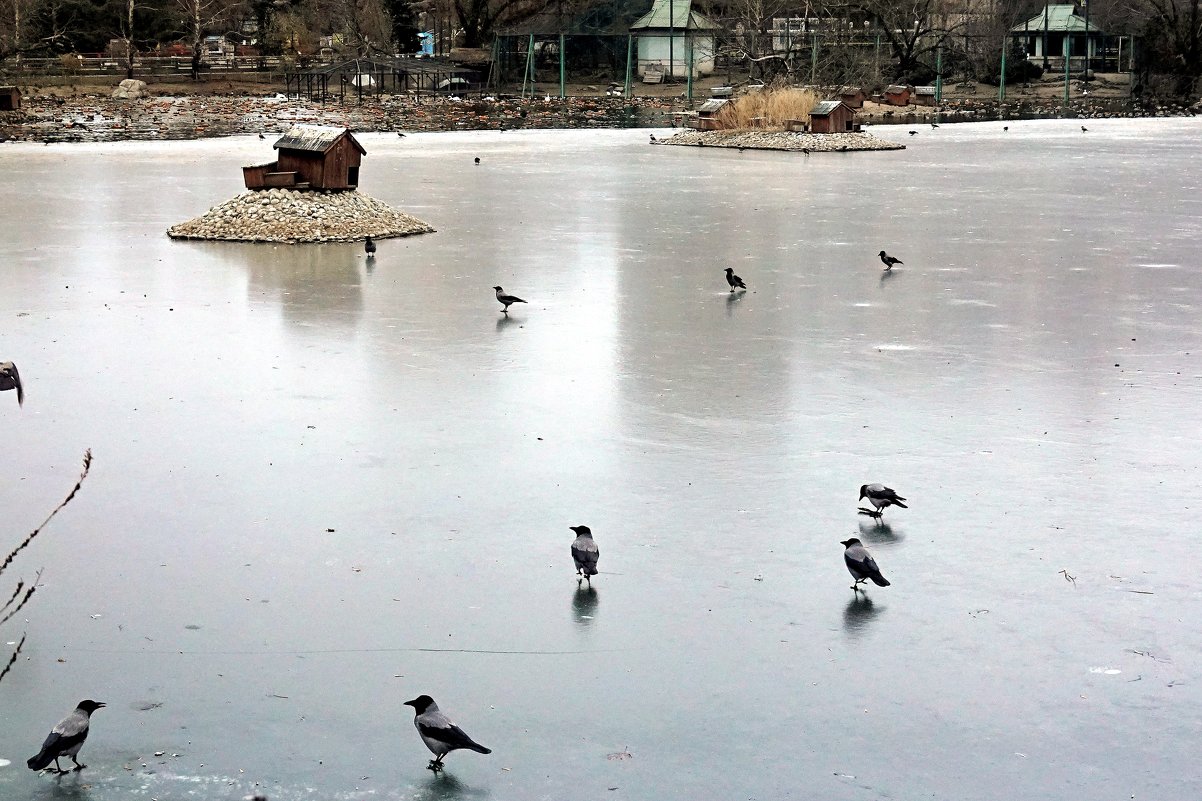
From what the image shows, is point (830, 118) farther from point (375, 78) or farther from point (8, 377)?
point (375, 78)

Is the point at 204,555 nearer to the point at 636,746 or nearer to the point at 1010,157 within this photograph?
the point at 636,746

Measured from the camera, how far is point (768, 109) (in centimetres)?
4231

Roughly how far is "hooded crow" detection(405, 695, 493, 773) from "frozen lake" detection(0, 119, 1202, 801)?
3.8 inches

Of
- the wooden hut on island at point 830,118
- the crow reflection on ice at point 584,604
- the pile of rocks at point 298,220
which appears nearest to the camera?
the crow reflection on ice at point 584,604

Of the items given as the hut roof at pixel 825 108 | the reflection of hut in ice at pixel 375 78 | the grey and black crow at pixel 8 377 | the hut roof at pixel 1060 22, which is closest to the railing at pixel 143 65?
the reflection of hut in ice at pixel 375 78

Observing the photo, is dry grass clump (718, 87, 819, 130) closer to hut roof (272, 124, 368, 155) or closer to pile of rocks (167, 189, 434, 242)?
pile of rocks (167, 189, 434, 242)

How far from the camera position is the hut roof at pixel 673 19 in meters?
73.9

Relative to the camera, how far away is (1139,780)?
14.9 feet

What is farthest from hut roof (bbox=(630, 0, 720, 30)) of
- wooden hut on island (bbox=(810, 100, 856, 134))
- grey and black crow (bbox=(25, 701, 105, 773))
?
grey and black crow (bbox=(25, 701, 105, 773))

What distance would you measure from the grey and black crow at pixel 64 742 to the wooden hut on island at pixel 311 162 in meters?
14.5

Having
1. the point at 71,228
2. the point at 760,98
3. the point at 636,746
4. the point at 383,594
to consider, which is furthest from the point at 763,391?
the point at 760,98

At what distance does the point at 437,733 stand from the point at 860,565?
7.26 feet

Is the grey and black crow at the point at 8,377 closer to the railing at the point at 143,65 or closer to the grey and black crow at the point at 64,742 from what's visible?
the grey and black crow at the point at 64,742

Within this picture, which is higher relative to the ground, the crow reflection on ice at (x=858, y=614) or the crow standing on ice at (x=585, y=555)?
the crow standing on ice at (x=585, y=555)
